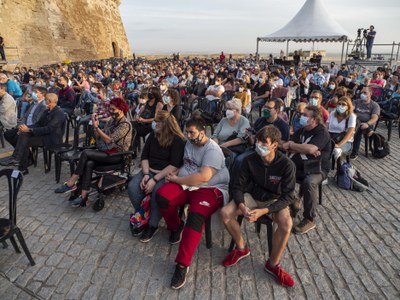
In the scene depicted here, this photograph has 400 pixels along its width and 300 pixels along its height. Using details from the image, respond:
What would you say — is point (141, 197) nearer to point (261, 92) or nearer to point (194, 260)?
point (194, 260)

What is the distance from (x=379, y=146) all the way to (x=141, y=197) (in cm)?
528

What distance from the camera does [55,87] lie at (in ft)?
30.0

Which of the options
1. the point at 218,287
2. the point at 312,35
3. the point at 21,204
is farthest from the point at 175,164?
the point at 312,35

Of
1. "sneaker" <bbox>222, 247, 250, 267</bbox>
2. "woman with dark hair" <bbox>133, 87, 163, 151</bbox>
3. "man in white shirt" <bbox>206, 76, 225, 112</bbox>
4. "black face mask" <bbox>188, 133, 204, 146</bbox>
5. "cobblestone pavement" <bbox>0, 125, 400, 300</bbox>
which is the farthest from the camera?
"man in white shirt" <bbox>206, 76, 225, 112</bbox>

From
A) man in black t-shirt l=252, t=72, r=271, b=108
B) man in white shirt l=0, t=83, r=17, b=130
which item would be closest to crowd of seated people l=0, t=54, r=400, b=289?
man in white shirt l=0, t=83, r=17, b=130

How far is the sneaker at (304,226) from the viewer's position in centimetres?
353

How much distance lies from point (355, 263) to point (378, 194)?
200 centimetres

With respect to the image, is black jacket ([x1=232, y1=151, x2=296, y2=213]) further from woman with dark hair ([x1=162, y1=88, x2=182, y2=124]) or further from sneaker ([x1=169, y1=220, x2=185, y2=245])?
woman with dark hair ([x1=162, y1=88, x2=182, y2=124])

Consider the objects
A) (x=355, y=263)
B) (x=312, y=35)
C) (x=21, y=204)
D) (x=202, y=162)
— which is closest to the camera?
(x=355, y=263)

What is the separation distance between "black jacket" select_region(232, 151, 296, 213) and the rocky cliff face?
98.0 ft

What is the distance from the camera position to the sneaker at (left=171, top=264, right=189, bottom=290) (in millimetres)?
2693

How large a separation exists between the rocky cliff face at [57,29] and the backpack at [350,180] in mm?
29906

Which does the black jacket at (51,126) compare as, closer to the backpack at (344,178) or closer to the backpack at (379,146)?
the backpack at (344,178)

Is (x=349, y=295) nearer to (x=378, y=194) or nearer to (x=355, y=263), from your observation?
(x=355, y=263)
